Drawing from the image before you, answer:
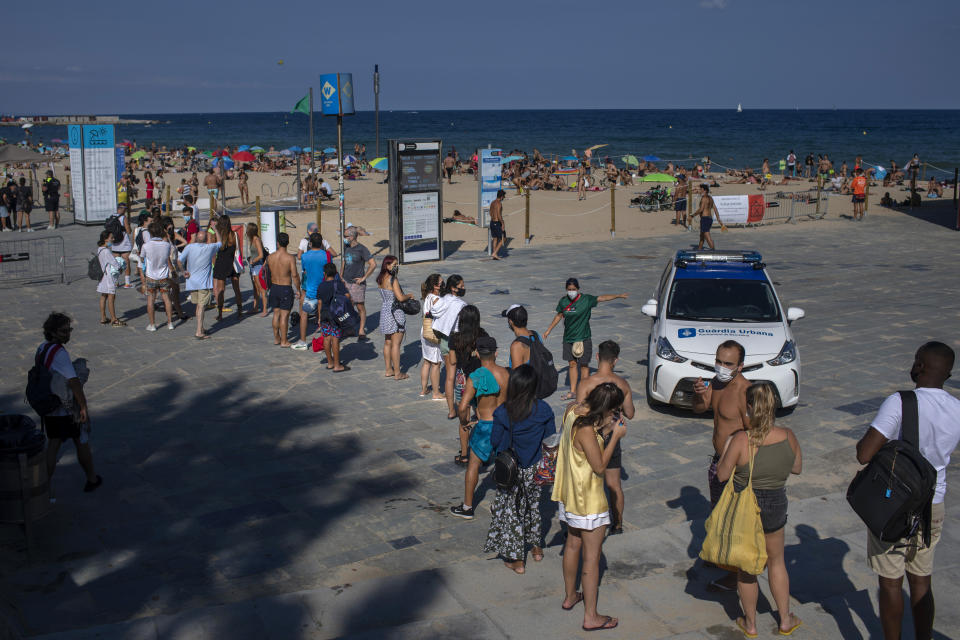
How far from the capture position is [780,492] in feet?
15.4

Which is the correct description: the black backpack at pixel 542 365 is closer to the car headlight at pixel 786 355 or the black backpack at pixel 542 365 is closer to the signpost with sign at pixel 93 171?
the car headlight at pixel 786 355

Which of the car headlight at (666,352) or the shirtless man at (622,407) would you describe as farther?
the car headlight at (666,352)

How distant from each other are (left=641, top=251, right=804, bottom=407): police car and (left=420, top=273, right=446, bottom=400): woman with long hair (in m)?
2.34

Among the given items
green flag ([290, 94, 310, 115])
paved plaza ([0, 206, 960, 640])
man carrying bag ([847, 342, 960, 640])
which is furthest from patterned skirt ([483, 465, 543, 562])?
green flag ([290, 94, 310, 115])

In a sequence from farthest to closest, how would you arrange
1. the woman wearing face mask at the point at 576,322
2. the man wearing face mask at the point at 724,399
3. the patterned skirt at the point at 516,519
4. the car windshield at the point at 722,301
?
the car windshield at the point at 722,301
the woman wearing face mask at the point at 576,322
the patterned skirt at the point at 516,519
the man wearing face mask at the point at 724,399

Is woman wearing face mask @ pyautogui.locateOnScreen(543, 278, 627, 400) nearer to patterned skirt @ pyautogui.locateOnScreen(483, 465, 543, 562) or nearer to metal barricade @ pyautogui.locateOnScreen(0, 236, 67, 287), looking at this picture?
patterned skirt @ pyautogui.locateOnScreen(483, 465, 543, 562)

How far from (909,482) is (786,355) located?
4895 mm

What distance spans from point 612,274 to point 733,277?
25.6 ft

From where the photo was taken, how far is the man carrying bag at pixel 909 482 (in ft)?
14.0

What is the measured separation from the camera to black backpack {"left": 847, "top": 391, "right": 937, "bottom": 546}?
4238 mm

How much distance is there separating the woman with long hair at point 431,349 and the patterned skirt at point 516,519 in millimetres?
3678

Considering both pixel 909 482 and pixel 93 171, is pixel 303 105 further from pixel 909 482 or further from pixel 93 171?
pixel 909 482

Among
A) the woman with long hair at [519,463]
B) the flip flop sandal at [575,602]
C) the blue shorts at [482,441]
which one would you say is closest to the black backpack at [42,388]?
the blue shorts at [482,441]

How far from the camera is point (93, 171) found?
81.7ft
